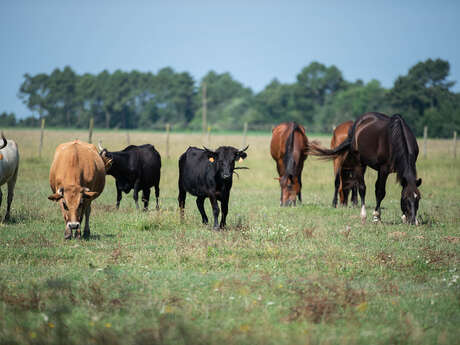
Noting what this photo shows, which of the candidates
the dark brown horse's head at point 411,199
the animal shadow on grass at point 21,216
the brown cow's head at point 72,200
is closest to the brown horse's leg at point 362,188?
the dark brown horse's head at point 411,199

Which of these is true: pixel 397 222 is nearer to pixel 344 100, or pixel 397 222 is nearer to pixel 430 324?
pixel 430 324

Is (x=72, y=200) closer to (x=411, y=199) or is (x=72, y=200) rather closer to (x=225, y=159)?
(x=225, y=159)

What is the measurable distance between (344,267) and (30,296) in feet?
13.5

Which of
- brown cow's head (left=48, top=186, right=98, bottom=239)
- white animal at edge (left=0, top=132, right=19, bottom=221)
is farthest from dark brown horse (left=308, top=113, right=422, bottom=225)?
white animal at edge (left=0, top=132, right=19, bottom=221)

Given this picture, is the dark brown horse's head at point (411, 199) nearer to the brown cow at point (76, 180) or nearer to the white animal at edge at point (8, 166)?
the brown cow at point (76, 180)

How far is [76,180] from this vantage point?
8.75m

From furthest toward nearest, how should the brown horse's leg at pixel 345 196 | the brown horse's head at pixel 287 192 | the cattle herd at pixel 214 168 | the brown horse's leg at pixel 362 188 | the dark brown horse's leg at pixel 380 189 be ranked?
the brown horse's leg at pixel 345 196 → the brown horse's head at pixel 287 192 → the brown horse's leg at pixel 362 188 → the dark brown horse's leg at pixel 380 189 → the cattle herd at pixel 214 168

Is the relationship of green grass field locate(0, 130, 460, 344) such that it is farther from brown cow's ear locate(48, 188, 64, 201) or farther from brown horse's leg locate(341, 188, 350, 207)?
brown horse's leg locate(341, 188, 350, 207)

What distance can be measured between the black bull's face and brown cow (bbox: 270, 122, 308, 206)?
14.2ft

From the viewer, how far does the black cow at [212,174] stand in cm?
981

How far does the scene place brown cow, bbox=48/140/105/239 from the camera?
8.30 m

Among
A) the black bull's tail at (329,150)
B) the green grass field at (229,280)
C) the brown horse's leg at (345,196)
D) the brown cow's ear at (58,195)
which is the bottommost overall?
the green grass field at (229,280)

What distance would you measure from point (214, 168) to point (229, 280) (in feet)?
13.5

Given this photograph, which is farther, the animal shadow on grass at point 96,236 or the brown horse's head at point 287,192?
the brown horse's head at point 287,192
